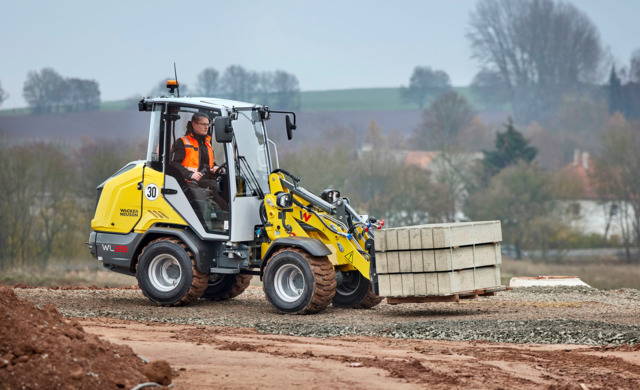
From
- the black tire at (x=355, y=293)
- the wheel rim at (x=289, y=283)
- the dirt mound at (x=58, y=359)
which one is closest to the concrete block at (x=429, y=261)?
the black tire at (x=355, y=293)

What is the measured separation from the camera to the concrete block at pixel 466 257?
38.7 feet

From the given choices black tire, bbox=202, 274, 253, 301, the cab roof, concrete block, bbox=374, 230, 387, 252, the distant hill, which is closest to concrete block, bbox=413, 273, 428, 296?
concrete block, bbox=374, 230, 387, 252

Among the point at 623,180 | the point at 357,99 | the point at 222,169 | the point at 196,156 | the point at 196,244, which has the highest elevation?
the point at 357,99

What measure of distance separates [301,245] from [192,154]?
2.26 m

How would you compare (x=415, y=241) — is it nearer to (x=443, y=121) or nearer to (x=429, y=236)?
(x=429, y=236)

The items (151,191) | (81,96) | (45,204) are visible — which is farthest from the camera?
(81,96)

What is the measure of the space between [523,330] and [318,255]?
9.43ft

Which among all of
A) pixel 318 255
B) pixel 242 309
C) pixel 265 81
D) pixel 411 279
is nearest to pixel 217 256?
pixel 242 309

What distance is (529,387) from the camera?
25.5ft

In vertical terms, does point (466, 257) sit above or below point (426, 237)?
below

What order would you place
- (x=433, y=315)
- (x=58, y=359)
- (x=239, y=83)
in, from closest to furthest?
(x=58, y=359)
(x=433, y=315)
(x=239, y=83)

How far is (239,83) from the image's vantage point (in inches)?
2854

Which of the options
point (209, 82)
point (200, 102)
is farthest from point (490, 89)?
point (200, 102)

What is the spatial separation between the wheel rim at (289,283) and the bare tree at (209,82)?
5784 cm
